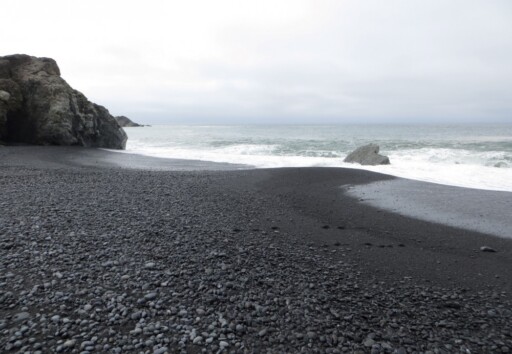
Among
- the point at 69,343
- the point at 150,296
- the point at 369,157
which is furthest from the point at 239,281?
the point at 369,157

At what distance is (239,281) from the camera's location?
475cm

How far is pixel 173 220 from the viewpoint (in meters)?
7.41

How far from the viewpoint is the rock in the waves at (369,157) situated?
71.2ft

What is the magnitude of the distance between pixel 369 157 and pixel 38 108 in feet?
91.2

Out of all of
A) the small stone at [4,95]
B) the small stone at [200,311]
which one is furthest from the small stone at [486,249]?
the small stone at [4,95]

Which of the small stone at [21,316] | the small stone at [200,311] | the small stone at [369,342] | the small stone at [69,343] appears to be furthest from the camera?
the small stone at [200,311]

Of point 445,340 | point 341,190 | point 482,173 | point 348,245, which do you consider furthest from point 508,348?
point 482,173

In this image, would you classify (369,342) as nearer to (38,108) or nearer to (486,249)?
(486,249)

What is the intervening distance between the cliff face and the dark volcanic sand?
22.4m

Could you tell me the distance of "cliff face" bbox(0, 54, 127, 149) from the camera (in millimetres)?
27375

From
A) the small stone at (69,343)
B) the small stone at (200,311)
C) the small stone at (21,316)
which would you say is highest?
the small stone at (21,316)

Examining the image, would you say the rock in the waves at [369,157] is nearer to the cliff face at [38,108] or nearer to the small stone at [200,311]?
the small stone at [200,311]

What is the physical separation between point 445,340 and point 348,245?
9.57 feet

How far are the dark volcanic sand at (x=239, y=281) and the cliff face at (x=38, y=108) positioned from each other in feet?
73.4
